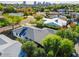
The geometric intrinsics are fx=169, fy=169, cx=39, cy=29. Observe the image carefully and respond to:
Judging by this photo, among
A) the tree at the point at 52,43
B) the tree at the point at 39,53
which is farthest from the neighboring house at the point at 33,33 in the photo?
the tree at the point at 39,53

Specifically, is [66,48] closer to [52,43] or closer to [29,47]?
[52,43]

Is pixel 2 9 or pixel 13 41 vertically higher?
pixel 2 9

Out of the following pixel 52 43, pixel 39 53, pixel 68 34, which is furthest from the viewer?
pixel 68 34

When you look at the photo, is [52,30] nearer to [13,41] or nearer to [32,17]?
[32,17]

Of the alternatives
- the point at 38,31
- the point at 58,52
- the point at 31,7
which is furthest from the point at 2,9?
the point at 58,52

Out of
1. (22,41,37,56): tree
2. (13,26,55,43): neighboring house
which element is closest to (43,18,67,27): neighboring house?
(13,26,55,43): neighboring house

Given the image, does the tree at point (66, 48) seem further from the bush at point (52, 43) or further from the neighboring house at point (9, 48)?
the neighboring house at point (9, 48)

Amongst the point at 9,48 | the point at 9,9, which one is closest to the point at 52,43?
the point at 9,48
